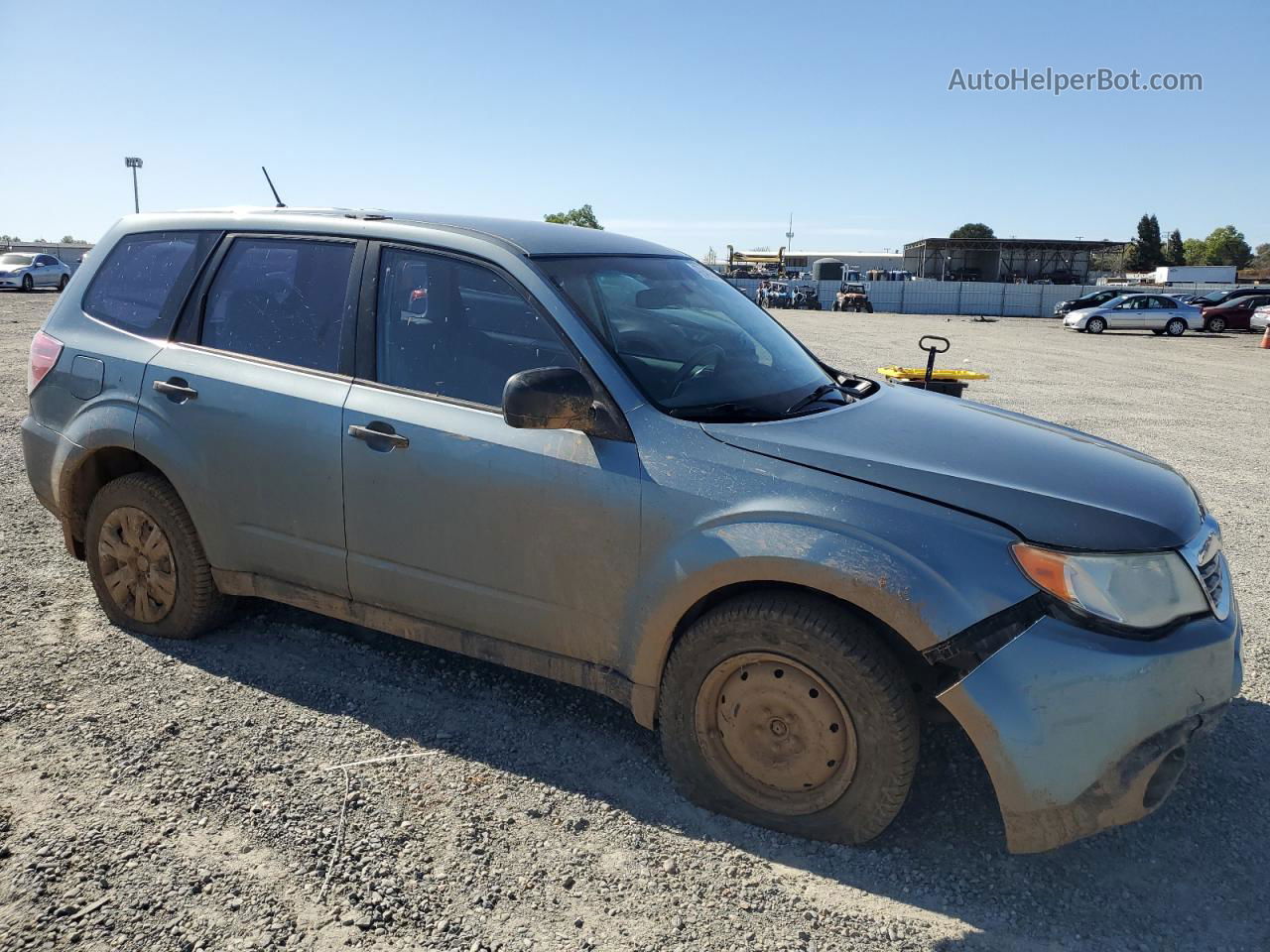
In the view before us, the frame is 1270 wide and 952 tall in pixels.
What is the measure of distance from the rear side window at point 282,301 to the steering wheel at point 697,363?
1342 mm

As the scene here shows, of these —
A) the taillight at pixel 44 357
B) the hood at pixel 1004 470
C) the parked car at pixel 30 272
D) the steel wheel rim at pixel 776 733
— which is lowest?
the steel wheel rim at pixel 776 733

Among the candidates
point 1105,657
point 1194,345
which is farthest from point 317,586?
point 1194,345

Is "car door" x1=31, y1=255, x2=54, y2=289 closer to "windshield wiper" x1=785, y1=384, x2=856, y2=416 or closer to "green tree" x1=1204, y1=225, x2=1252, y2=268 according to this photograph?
"windshield wiper" x1=785, y1=384, x2=856, y2=416

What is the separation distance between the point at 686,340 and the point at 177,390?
2.10m

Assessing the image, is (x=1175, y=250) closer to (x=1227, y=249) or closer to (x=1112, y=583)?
(x=1227, y=249)

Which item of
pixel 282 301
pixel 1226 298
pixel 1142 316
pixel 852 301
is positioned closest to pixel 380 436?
pixel 282 301

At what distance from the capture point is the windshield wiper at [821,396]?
3.28 meters

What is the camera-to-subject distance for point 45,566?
5.09m

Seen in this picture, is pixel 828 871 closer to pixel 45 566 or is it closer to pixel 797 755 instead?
pixel 797 755

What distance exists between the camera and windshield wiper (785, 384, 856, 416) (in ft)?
10.8

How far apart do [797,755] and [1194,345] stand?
3167 cm

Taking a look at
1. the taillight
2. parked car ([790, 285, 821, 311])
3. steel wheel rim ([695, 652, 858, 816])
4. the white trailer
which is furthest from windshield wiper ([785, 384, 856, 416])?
the white trailer

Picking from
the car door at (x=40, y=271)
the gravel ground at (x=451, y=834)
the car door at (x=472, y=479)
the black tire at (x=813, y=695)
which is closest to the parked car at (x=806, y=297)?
the car door at (x=40, y=271)

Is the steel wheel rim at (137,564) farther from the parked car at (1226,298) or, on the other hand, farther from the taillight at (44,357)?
the parked car at (1226,298)
